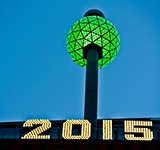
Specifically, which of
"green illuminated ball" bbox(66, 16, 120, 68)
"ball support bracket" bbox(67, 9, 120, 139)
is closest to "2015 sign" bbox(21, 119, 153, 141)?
"ball support bracket" bbox(67, 9, 120, 139)

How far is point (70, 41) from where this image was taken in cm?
4588

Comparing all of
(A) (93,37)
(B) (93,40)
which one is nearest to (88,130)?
(B) (93,40)

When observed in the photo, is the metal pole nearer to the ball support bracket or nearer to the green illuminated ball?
the ball support bracket

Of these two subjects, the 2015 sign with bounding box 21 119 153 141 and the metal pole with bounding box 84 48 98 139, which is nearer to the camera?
the 2015 sign with bounding box 21 119 153 141

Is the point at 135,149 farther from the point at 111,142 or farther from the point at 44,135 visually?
the point at 44,135

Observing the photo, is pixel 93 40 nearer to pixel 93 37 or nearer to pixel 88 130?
pixel 93 37

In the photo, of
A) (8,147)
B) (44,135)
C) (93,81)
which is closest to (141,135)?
(44,135)

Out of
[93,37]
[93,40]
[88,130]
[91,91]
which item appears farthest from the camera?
[93,37]

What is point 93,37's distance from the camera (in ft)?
144

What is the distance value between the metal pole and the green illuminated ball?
229 cm

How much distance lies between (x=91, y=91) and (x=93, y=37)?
817 centimetres

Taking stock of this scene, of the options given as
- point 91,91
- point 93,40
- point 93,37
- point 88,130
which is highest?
point 93,37

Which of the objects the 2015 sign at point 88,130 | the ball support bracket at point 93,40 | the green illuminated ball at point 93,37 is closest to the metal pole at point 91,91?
the ball support bracket at point 93,40

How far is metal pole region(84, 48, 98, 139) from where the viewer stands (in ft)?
118
